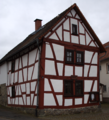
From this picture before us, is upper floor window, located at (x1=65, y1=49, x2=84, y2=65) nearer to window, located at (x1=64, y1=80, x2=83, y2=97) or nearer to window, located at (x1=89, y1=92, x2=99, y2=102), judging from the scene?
window, located at (x1=64, y1=80, x2=83, y2=97)

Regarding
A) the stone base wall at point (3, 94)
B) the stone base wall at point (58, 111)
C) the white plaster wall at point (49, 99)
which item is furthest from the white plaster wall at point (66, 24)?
the stone base wall at point (3, 94)

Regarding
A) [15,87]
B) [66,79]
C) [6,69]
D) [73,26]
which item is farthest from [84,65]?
[6,69]

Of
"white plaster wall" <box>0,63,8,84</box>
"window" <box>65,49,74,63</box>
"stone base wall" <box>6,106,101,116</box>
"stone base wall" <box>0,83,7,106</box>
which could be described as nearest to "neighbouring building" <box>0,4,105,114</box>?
"window" <box>65,49,74,63</box>

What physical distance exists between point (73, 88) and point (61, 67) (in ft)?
6.14

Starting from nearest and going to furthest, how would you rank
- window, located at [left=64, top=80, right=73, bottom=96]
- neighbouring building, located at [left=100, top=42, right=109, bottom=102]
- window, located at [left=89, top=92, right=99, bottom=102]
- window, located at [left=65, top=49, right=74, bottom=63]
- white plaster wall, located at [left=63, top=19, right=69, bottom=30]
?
window, located at [left=64, top=80, right=73, bottom=96]
window, located at [left=65, top=49, right=74, bottom=63]
white plaster wall, located at [left=63, top=19, right=69, bottom=30]
window, located at [left=89, top=92, right=99, bottom=102]
neighbouring building, located at [left=100, top=42, right=109, bottom=102]

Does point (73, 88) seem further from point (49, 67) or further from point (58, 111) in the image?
point (49, 67)

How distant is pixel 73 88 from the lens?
1445cm

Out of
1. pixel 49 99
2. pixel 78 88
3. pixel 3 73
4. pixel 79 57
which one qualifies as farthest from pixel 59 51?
pixel 3 73

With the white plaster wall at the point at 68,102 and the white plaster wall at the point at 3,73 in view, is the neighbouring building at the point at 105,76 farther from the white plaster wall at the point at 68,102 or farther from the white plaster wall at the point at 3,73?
the white plaster wall at the point at 3,73

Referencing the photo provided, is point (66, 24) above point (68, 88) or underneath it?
above

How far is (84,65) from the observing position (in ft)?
50.1

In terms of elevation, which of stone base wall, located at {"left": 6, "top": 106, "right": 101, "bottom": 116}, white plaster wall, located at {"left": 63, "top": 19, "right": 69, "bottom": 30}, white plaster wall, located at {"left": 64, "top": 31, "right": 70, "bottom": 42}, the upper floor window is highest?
white plaster wall, located at {"left": 63, "top": 19, "right": 69, "bottom": 30}

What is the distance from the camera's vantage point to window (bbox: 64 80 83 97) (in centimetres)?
1415

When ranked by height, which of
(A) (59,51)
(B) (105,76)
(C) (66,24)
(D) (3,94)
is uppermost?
(C) (66,24)
